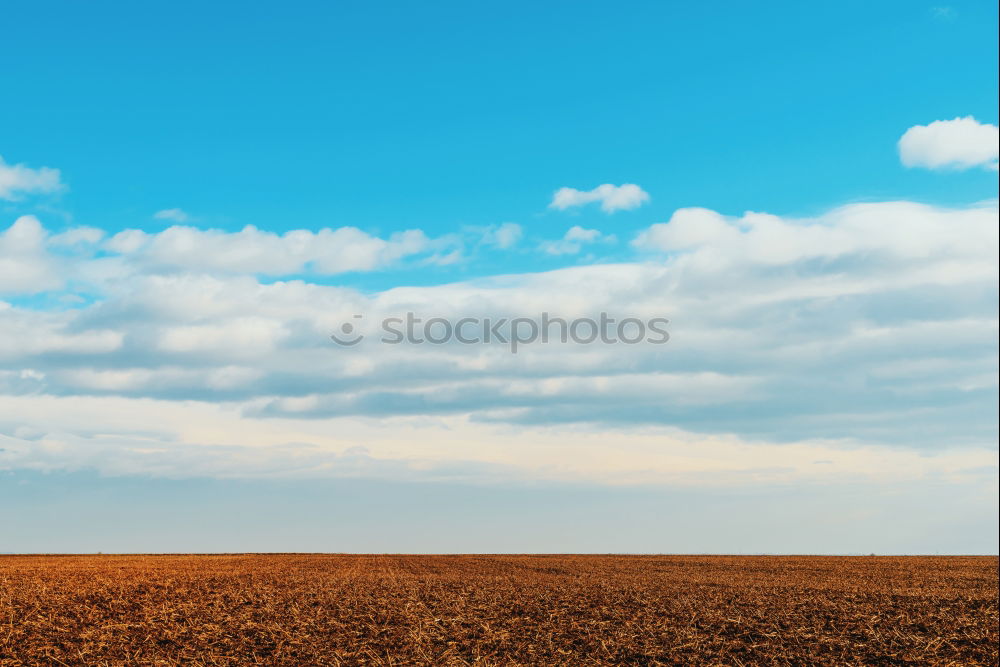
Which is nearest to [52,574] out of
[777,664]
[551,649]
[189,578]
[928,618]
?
[189,578]

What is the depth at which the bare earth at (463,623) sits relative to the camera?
2023 cm

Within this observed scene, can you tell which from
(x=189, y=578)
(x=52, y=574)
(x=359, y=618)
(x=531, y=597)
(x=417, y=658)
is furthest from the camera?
(x=52, y=574)

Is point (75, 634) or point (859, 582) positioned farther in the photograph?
point (859, 582)

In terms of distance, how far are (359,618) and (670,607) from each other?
31.3 feet

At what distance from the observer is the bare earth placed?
66.4 ft

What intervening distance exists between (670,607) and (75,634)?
16.6 m

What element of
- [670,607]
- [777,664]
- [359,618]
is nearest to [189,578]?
[359,618]

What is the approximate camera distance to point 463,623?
74.4 feet

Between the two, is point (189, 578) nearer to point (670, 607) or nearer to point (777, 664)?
point (670, 607)

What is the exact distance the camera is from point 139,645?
804 inches

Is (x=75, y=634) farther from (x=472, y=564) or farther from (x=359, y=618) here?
(x=472, y=564)

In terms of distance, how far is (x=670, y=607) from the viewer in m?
25.5

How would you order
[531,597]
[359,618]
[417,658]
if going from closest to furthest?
[417,658] → [359,618] → [531,597]

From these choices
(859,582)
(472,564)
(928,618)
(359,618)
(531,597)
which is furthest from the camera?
(472,564)
